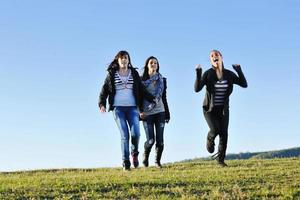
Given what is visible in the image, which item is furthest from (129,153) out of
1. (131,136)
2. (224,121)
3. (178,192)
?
(178,192)

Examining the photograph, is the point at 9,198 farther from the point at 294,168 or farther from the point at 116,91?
the point at 294,168

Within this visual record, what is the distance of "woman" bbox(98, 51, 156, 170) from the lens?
1602 centimetres

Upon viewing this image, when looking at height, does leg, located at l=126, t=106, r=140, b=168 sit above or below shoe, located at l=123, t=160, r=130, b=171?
above

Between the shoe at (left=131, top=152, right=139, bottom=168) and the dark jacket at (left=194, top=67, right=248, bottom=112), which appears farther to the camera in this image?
the shoe at (left=131, top=152, right=139, bottom=168)

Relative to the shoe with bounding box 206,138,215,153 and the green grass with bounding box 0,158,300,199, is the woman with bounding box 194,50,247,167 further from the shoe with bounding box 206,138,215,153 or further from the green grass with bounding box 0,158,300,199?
the green grass with bounding box 0,158,300,199

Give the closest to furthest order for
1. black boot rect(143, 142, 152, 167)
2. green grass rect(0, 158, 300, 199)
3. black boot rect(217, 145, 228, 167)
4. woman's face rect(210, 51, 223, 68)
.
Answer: green grass rect(0, 158, 300, 199), woman's face rect(210, 51, 223, 68), black boot rect(217, 145, 228, 167), black boot rect(143, 142, 152, 167)

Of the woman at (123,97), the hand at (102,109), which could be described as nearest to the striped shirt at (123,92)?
the woman at (123,97)

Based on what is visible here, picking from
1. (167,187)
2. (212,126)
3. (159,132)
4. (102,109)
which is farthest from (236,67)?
(167,187)

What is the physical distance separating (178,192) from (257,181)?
2216 millimetres

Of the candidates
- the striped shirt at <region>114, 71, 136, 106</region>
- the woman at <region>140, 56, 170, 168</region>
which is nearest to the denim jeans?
the woman at <region>140, 56, 170, 168</region>

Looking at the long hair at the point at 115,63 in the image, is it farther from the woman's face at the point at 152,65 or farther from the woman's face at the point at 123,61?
the woman's face at the point at 152,65

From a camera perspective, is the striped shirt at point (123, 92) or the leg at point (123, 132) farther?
the striped shirt at point (123, 92)

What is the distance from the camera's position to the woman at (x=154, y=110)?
1730 cm

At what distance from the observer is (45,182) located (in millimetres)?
12695
